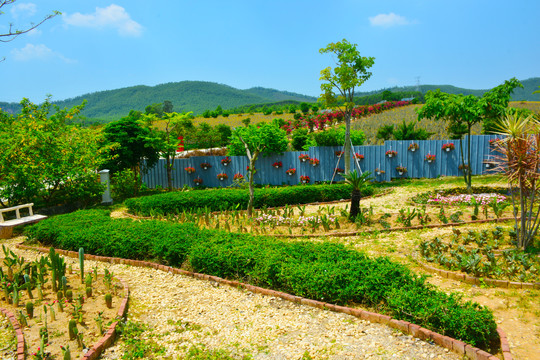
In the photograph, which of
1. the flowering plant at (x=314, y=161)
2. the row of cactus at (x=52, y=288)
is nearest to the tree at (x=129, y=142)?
the flowering plant at (x=314, y=161)

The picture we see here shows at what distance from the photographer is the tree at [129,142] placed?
13242 mm

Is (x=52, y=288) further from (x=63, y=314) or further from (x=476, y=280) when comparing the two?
(x=476, y=280)

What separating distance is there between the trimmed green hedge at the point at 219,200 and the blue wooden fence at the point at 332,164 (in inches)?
168

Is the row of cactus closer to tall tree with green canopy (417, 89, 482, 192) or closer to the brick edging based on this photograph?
the brick edging

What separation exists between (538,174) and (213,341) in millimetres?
4818

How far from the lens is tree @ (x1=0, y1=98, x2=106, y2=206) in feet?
30.6

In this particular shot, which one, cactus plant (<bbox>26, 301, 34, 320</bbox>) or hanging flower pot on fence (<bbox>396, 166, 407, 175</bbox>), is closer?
cactus plant (<bbox>26, 301, 34, 320</bbox>)

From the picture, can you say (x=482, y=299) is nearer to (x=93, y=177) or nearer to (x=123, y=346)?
Result: (x=123, y=346)

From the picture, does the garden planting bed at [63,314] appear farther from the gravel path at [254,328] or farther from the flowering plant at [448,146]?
the flowering plant at [448,146]

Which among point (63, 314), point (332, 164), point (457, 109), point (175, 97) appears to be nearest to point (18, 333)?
point (63, 314)

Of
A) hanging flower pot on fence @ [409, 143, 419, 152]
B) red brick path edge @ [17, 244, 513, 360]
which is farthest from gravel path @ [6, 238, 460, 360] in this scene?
hanging flower pot on fence @ [409, 143, 419, 152]

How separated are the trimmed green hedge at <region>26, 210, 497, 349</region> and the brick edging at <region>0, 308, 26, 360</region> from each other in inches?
82.8

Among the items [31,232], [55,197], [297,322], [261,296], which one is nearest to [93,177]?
[55,197]

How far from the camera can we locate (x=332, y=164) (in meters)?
15.2
